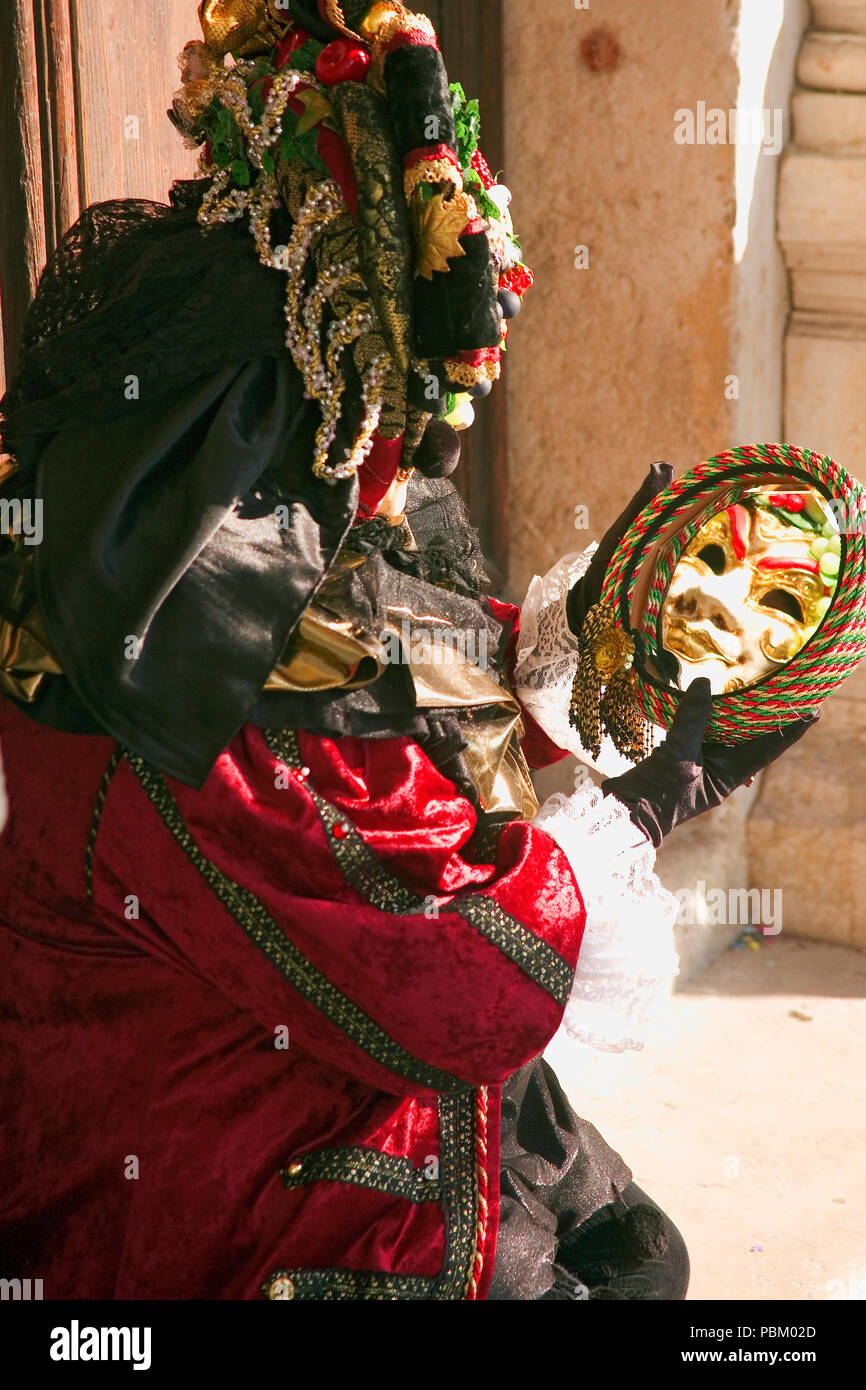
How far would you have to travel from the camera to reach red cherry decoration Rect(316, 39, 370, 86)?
5.34 ft

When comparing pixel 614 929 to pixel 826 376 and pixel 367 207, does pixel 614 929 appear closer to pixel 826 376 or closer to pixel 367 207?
pixel 367 207

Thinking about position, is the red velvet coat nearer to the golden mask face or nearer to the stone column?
the golden mask face

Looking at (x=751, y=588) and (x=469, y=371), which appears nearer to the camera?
(x=469, y=371)

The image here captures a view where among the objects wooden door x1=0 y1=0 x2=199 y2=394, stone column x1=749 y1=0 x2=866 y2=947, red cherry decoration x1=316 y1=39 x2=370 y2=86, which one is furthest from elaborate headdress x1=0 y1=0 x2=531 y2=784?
stone column x1=749 y1=0 x2=866 y2=947

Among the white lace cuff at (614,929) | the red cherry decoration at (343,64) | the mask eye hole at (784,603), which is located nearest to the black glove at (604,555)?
the mask eye hole at (784,603)

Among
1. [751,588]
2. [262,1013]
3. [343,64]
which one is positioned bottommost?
[262,1013]

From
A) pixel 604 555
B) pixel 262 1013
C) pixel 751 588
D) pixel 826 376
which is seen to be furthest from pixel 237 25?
pixel 826 376

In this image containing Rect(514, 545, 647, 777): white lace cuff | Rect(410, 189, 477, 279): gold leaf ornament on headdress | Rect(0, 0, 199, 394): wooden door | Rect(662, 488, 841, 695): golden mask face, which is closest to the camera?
Rect(410, 189, 477, 279): gold leaf ornament on headdress

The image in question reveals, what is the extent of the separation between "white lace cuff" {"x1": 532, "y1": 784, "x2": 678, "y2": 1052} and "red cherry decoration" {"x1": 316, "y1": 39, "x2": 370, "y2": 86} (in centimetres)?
81

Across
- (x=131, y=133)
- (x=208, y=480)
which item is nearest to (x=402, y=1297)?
(x=208, y=480)

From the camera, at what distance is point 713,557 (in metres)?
2.04

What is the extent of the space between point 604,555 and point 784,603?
244 mm

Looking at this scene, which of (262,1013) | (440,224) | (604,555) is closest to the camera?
(440,224)

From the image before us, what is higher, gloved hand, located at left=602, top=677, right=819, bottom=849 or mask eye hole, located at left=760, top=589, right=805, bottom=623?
mask eye hole, located at left=760, top=589, right=805, bottom=623
